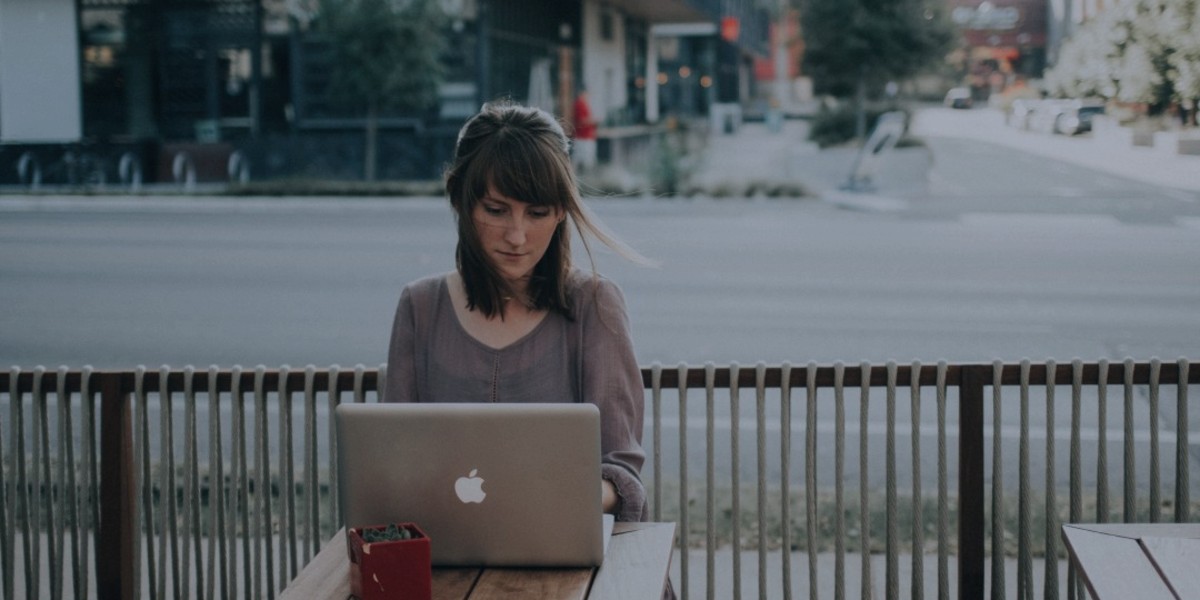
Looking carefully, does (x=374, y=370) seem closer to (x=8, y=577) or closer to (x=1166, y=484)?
(x=8, y=577)

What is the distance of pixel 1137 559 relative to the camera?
2.51m

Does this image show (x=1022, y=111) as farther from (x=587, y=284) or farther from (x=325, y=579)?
(x=325, y=579)

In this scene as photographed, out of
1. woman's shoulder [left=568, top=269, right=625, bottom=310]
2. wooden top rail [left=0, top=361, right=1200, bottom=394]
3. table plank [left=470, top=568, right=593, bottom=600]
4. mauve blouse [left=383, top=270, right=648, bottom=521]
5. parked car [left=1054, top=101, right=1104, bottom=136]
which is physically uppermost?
parked car [left=1054, top=101, right=1104, bottom=136]

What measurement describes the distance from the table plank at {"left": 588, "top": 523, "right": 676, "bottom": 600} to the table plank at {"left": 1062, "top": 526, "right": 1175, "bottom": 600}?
0.79 metres

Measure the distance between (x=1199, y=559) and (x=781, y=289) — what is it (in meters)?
9.39

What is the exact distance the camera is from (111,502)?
12.4 feet

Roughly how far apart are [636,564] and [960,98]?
7.23 m

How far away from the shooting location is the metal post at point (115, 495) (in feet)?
12.3

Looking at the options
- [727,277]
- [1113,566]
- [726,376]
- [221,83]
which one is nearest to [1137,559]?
[1113,566]

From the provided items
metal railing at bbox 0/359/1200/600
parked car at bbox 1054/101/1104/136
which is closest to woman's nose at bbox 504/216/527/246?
metal railing at bbox 0/359/1200/600

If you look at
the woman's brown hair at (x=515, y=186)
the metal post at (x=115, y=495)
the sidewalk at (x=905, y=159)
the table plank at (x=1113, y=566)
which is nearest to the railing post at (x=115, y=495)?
the metal post at (x=115, y=495)

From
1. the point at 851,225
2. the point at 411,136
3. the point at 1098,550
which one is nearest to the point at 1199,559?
the point at 1098,550

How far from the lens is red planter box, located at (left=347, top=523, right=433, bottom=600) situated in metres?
2.14

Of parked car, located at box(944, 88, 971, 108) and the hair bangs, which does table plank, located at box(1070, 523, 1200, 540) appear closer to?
the hair bangs
